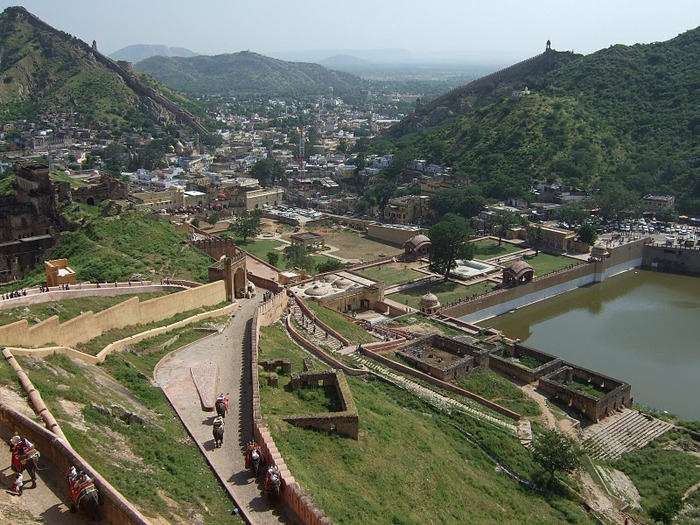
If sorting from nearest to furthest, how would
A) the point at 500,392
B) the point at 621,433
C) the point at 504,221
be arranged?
the point at 621,433 < the point at 500,392 < the point at 504,221

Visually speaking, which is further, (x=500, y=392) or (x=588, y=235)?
(x=588, y=235)

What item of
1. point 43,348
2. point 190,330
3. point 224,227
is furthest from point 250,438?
point 224,227

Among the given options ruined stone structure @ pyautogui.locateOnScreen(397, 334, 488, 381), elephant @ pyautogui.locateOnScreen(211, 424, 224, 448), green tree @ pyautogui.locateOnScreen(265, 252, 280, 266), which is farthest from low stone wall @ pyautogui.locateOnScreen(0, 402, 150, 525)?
green tree @ pyautogui.locateOnScreen(265, 252, 280, 266)

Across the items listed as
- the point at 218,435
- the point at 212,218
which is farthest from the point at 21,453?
the point at 212,218

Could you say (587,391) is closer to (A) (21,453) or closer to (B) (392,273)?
(B) (392,273)

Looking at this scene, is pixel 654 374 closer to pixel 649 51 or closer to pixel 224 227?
pixel 224 227

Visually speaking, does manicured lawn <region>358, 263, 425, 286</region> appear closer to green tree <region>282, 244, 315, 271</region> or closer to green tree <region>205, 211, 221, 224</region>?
green tree <region>282, 244, 315, 271</region>
